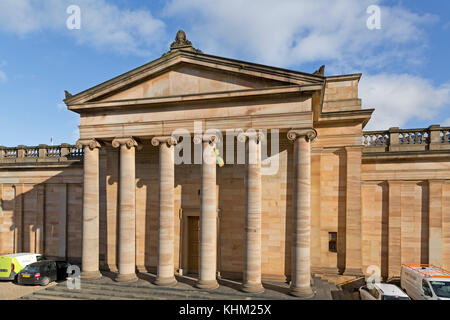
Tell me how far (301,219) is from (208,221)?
4.84 metres

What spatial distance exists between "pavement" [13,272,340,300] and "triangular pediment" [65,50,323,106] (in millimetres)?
10690

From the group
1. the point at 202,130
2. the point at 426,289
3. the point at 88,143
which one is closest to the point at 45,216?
the point at 88,143

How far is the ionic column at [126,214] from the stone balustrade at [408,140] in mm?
15100

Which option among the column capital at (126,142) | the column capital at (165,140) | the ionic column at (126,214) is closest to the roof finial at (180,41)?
the column capital at (165,140)

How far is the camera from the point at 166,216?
14.9m

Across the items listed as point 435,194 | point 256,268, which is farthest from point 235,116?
point 435,194

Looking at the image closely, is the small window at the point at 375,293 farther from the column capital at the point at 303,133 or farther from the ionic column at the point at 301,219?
the column capital at the point at 303,133

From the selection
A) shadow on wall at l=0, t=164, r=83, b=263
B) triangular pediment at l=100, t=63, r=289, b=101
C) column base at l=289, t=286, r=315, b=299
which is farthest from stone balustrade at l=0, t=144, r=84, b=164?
column base at l=289, t=286, r=315, b=299

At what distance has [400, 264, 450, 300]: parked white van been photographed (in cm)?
1240

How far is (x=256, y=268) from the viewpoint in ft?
45.1

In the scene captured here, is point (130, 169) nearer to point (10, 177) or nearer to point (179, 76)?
point (179, 76)

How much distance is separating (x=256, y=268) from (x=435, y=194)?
12.3 meters

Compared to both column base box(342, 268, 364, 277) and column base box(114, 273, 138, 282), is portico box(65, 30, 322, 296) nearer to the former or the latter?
column base box(114, 273, 138, 282)

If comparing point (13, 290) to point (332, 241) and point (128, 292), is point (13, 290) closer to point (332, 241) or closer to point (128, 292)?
point (128, 292)
